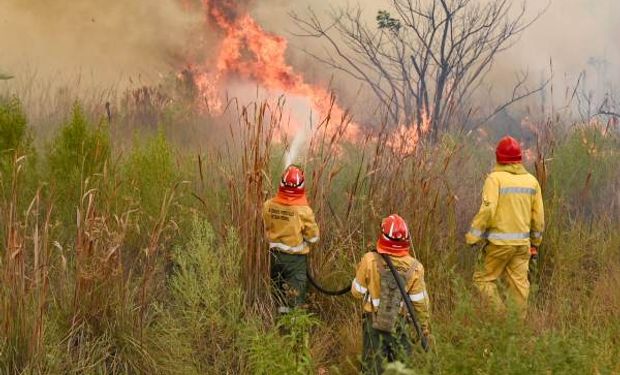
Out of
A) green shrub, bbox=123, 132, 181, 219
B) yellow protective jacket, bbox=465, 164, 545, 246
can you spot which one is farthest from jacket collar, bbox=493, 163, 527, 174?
green shrub, bbox=123, 132, 181, 219

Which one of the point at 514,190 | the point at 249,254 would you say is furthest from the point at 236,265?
the point at 514,190

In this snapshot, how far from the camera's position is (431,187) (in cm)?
558

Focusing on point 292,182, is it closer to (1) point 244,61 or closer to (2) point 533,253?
(2) point 533,253

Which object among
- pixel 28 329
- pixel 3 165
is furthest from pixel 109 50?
pixel 28 329

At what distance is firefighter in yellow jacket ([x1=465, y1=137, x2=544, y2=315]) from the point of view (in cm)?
539

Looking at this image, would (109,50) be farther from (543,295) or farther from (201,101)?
(543,295)

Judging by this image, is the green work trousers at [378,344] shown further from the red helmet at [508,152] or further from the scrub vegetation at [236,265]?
the red helmet at [508,152]

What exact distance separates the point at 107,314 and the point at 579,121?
6.67 metres

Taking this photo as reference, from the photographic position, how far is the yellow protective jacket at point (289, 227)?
5.03 metres

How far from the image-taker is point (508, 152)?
5.45 meters

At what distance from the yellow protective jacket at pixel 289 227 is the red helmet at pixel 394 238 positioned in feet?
3.18

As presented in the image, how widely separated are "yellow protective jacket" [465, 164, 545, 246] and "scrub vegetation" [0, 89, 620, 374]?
0.24 metres

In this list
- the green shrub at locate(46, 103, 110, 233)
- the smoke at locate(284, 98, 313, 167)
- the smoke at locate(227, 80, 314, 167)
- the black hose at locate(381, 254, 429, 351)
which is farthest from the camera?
the smoke at locate(284, 98, 313, 167)

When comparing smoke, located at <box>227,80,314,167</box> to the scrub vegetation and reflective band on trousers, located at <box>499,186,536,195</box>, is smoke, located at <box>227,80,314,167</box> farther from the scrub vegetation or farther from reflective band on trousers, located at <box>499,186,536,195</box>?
reflective band on trousers, located at <box>499,186,536,195</box>
